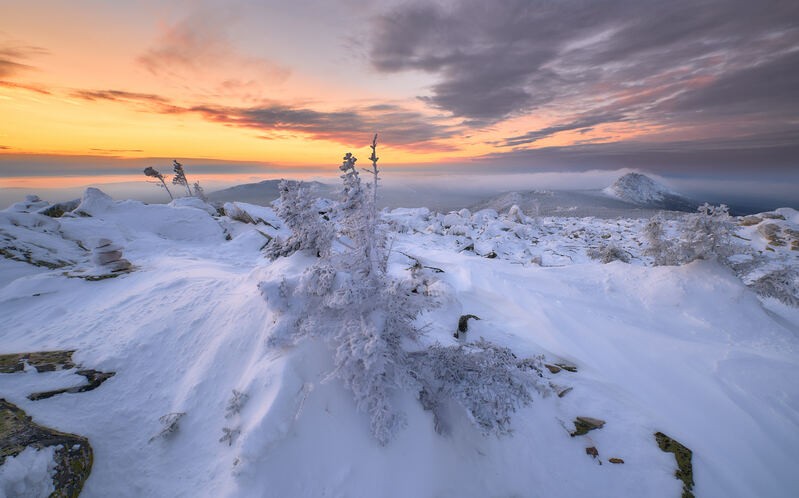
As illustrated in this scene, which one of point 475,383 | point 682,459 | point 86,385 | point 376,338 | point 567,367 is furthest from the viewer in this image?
point 567,367

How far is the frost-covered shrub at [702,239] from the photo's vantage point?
556 inches

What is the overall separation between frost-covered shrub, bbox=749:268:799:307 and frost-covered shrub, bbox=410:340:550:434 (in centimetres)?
1444

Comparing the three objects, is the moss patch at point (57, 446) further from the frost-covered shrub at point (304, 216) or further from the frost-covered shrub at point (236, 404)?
the frost-covered shrub at point (304, 216)

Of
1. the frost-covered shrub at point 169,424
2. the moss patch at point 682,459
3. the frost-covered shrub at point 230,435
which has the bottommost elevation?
the moss patch at point 682,459

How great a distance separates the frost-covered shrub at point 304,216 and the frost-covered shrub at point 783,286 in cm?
1891

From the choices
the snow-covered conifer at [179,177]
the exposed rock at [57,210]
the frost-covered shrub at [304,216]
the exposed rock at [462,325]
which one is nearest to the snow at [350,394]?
the exposed rock at [462,325]

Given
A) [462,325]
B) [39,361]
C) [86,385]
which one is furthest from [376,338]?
[39,361]

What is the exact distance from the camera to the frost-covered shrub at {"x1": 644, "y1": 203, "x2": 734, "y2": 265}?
14133 millimetres

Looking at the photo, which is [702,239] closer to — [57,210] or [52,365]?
[52,365]

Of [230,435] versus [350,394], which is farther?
[350,394]

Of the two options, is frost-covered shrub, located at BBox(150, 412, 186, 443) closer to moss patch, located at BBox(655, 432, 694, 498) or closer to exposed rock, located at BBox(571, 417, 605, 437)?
exposed rock, located at BBox(571, 417, 605, 437)

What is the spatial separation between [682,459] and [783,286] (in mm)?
11492

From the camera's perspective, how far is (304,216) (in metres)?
8.38

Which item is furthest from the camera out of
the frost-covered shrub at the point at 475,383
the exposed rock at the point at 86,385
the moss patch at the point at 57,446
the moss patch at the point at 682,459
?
the moss patch at the point at 682,459
